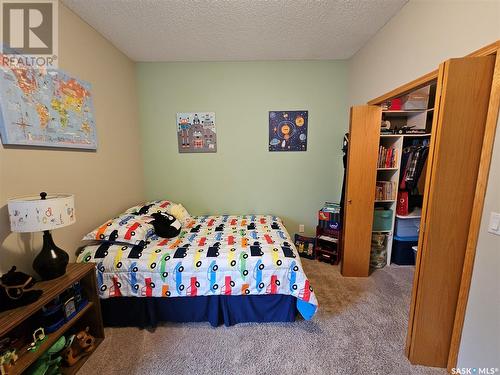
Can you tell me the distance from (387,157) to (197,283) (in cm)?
258

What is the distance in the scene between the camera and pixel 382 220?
2.61 m

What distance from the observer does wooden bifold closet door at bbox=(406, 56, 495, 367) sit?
3.67 ft

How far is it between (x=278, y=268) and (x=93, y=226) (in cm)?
184

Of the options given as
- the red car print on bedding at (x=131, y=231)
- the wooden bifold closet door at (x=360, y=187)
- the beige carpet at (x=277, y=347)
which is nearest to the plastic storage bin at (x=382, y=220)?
the wooden bifold closet door at (x=360, y=187)

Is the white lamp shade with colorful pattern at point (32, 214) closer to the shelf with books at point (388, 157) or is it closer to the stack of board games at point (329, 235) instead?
the stack of board games at point (329, 235)

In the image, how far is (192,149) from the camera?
286 centimetres

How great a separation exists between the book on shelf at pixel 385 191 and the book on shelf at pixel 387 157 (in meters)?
0.22

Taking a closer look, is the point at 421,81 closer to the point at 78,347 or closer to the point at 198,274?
the point at 198,274

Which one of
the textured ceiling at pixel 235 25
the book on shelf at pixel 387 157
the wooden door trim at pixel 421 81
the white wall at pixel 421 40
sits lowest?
the book on shelf at pixel 387 157

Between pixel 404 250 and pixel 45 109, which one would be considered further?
pixel 404 250

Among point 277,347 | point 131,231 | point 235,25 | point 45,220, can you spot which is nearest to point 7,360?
point 45,220

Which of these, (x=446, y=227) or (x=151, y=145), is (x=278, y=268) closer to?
(x=446, y=227)

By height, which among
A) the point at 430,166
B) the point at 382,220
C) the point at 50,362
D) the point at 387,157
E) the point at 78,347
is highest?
the point at 387,157

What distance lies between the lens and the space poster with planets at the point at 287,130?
280 cm
